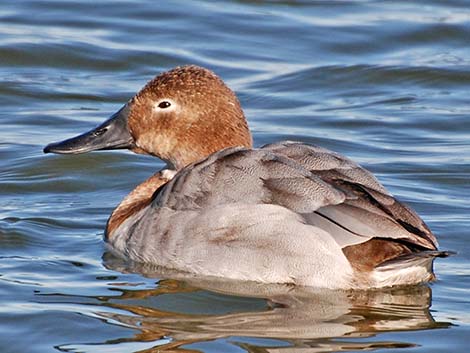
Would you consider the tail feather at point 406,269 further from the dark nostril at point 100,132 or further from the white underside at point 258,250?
the dark nostril at point 100,132

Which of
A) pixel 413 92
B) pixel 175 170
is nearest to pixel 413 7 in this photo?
pixel 413 92

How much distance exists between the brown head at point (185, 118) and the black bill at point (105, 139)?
29 millimetres

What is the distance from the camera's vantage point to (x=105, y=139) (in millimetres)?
8859

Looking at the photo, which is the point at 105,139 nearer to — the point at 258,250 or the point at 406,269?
the point at 258,250

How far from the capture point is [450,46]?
13.9 m

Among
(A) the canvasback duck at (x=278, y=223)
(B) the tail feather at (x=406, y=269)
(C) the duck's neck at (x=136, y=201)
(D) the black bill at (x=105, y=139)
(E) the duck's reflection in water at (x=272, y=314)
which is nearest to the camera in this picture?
(E) the duck's reflection in water at (x=272, y=314)

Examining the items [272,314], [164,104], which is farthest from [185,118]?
[272,314]

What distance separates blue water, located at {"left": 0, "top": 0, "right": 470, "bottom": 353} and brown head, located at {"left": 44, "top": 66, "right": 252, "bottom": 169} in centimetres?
76

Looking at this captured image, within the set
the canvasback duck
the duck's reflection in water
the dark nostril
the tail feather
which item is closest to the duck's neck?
the canvasback duck

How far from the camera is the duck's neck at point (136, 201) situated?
8.52 metres

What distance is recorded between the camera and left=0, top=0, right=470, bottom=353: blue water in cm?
701

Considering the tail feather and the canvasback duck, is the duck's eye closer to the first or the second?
the canvasback duck

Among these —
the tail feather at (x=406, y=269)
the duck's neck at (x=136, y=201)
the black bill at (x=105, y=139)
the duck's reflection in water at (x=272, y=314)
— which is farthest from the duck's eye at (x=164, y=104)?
the tail feather at (x=406, y=269)

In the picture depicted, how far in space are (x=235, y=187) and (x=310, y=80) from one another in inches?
216
